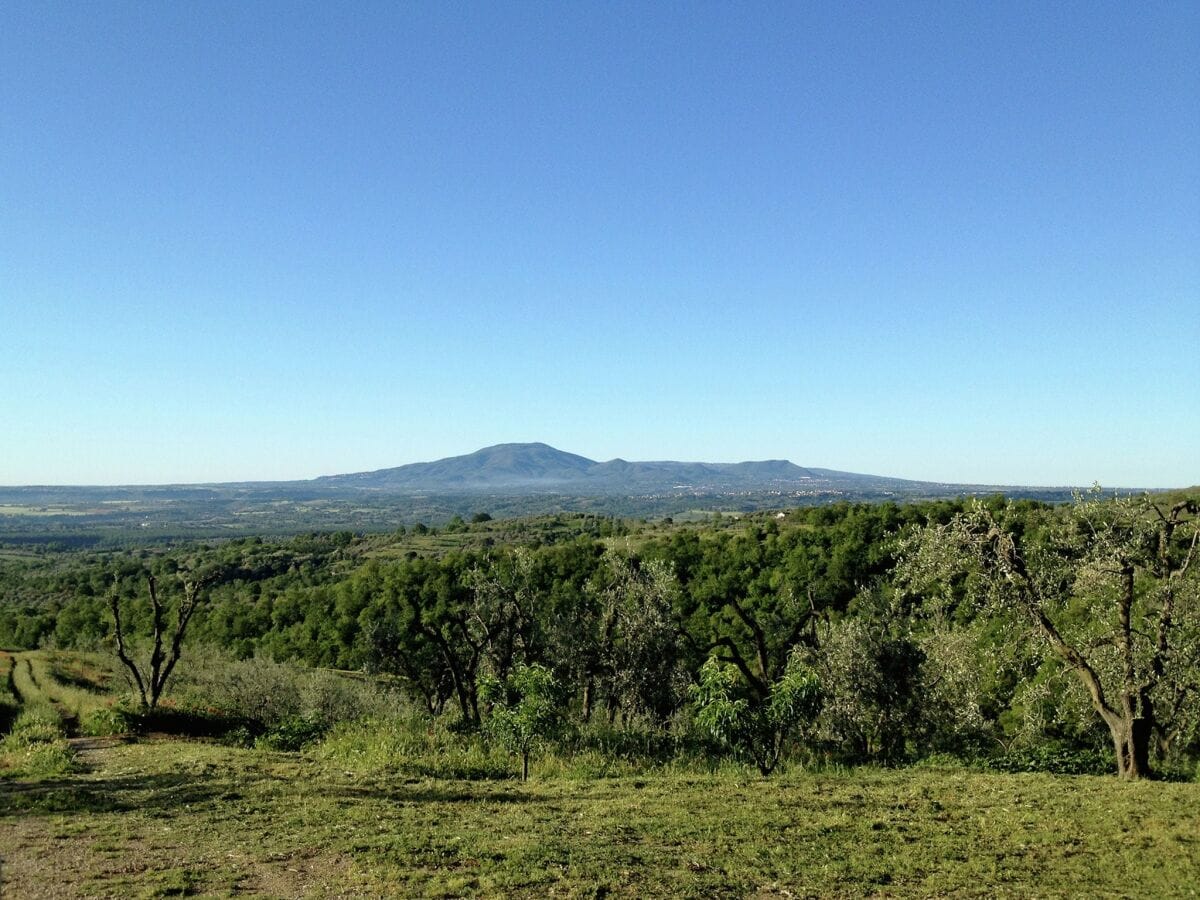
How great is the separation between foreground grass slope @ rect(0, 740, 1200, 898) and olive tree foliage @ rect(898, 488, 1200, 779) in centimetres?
269

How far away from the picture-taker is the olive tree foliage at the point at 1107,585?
60.1 ft

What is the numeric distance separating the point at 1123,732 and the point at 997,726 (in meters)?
28.8

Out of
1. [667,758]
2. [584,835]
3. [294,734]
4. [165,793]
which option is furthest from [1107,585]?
[294,734]

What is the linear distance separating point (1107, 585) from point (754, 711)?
32.0 ft

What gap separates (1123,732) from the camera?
1867 centimetres

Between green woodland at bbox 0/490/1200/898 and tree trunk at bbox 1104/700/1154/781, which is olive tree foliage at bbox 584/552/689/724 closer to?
green woodland at bbox 0/490/1200/898

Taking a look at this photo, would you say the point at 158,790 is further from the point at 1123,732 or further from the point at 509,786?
the point at 1123,732

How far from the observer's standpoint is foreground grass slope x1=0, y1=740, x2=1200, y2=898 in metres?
10.2

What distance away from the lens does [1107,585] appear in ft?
61.2

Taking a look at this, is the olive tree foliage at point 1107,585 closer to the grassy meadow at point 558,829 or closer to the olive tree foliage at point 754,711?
the grassy meadow at point 558,829

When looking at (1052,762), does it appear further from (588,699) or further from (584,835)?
(588,699)

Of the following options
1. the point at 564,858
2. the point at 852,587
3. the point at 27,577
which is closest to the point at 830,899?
the point at 564,858

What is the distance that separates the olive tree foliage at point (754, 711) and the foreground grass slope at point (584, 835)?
1.48 m

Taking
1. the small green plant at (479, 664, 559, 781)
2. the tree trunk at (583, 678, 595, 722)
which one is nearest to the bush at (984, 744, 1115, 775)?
the small green plant at (479, 664, 559, 781)
